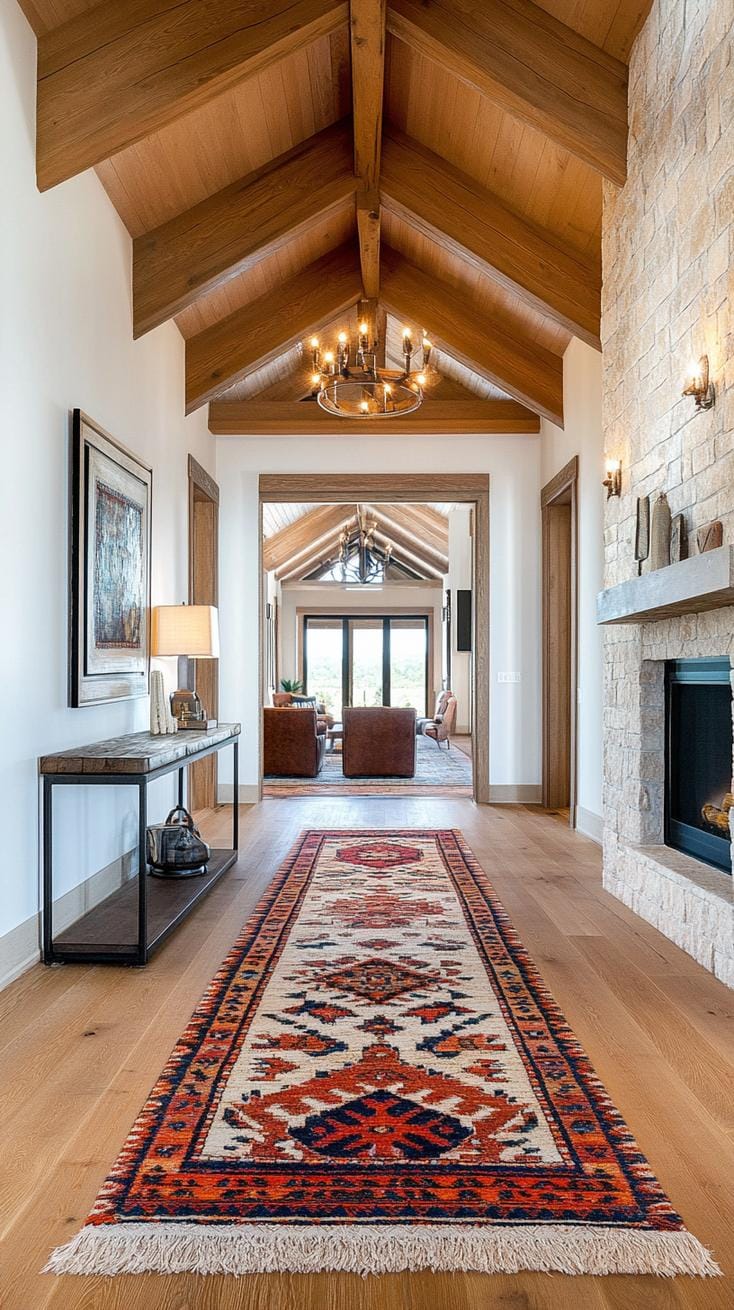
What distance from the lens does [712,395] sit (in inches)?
131

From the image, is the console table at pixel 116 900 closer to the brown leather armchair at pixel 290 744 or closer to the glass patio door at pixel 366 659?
the brown leather armchair at pixel 290 744

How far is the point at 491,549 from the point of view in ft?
26.2

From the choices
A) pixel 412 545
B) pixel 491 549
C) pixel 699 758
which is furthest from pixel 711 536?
pixel 412 545

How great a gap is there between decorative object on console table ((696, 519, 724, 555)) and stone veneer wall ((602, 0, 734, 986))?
51 mm

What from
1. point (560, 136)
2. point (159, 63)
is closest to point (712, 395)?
point (560, 136)

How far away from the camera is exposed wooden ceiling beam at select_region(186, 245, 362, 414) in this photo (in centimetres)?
670

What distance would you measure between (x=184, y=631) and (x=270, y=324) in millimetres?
2725

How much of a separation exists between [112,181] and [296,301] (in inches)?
100

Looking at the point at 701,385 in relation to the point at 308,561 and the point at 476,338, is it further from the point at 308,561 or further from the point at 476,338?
the point at 308,561

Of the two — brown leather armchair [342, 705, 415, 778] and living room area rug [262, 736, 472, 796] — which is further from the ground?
brown leather armchair [342, 705, 415, 778]

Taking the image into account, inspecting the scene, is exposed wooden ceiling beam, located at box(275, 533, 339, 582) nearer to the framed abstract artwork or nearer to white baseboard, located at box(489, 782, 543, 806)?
white baseboard, located at box(489, 782, 543, 806)

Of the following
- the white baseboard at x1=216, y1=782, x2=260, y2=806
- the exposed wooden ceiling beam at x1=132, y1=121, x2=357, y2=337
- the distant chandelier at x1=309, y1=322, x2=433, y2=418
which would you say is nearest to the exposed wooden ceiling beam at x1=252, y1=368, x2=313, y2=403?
the distant chandelier at x1=309, y1=322, x2=433, y2=418

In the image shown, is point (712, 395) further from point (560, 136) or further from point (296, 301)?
point (296, 301)

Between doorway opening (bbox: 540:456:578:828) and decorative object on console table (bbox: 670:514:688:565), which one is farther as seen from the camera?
doorway opening (bbox: 540:456:578:828)
